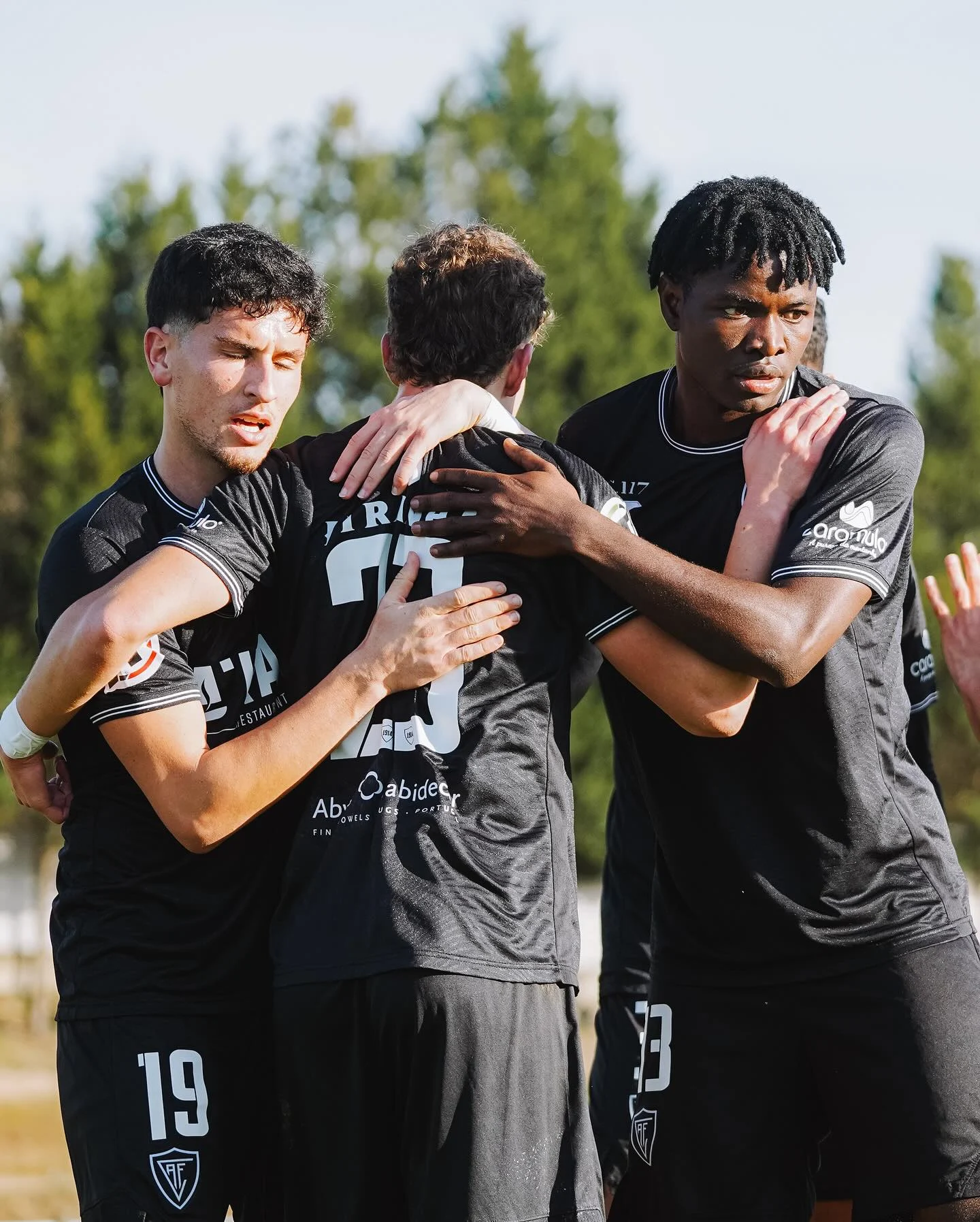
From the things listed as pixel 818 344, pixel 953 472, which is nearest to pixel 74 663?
pixel 818 344

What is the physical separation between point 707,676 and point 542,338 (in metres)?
1.04

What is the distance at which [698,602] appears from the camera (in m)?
3.38

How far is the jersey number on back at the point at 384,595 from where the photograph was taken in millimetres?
3289

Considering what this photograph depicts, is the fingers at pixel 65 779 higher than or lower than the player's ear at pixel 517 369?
lower

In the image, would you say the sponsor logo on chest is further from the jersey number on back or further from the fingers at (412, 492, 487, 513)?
the fingers at (412, 492, 487, 513)

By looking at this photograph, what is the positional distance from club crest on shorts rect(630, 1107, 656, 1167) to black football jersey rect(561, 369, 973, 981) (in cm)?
42

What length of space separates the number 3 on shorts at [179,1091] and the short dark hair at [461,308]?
1764 millimetres

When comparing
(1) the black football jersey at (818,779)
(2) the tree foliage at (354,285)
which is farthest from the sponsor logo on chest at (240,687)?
(2) the tree foliage at (354,285)

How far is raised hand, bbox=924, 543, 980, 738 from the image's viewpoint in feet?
15.4

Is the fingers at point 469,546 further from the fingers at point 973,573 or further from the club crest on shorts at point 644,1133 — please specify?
the fingers at point 973,573

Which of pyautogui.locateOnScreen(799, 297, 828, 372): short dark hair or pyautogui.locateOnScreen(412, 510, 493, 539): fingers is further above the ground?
pyautogui.locateOnScreen(799, 297, 828, 372): short dark hair

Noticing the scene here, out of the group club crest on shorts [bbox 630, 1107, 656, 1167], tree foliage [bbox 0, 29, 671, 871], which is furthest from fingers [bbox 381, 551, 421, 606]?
tree foliage [bbox 0, 29, 671, 871]

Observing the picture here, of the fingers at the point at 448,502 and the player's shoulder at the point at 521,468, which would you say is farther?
the player's shoulder at the point at 521,468

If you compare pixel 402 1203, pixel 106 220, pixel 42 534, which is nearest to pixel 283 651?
pixel 402 1203
